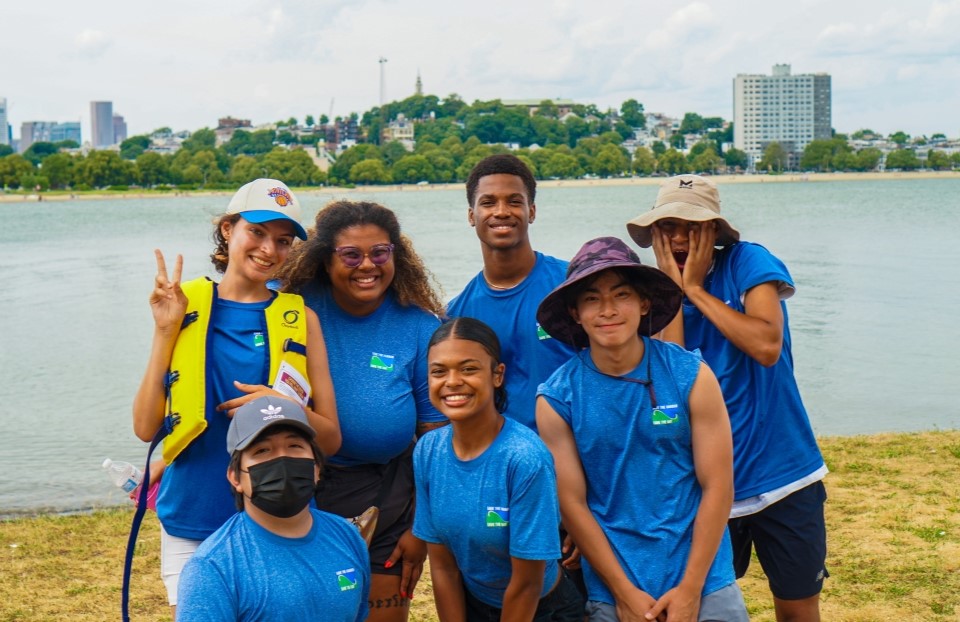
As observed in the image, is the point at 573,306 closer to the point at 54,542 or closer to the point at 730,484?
the point at 730,484

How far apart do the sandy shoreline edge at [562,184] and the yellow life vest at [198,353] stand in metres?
108

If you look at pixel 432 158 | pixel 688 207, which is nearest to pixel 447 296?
pixel 688 207

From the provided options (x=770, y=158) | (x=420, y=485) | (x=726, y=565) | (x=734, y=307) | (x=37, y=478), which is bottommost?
(x=37, y=478)

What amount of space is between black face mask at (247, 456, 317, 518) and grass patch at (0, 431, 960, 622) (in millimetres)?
2892

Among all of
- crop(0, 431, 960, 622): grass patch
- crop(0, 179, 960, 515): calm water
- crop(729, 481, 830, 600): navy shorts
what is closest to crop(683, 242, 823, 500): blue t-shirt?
crop(729, 481, 830, 600): navy shorts

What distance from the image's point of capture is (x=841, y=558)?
21.9 feet

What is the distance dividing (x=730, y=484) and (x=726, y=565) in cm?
27

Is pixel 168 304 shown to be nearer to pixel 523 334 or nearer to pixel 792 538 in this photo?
pixel 523 334

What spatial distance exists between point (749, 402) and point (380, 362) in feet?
4.60

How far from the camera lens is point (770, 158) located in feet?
588

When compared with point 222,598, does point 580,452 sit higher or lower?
higher

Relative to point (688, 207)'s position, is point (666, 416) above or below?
below

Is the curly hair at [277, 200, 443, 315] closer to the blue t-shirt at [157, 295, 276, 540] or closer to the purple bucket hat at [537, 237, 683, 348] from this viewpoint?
the blue t-shirt at [157, 295, 276, 540]

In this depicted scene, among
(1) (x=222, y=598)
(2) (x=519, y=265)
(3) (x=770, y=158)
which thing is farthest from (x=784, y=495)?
(3) (x=770, y=158)
